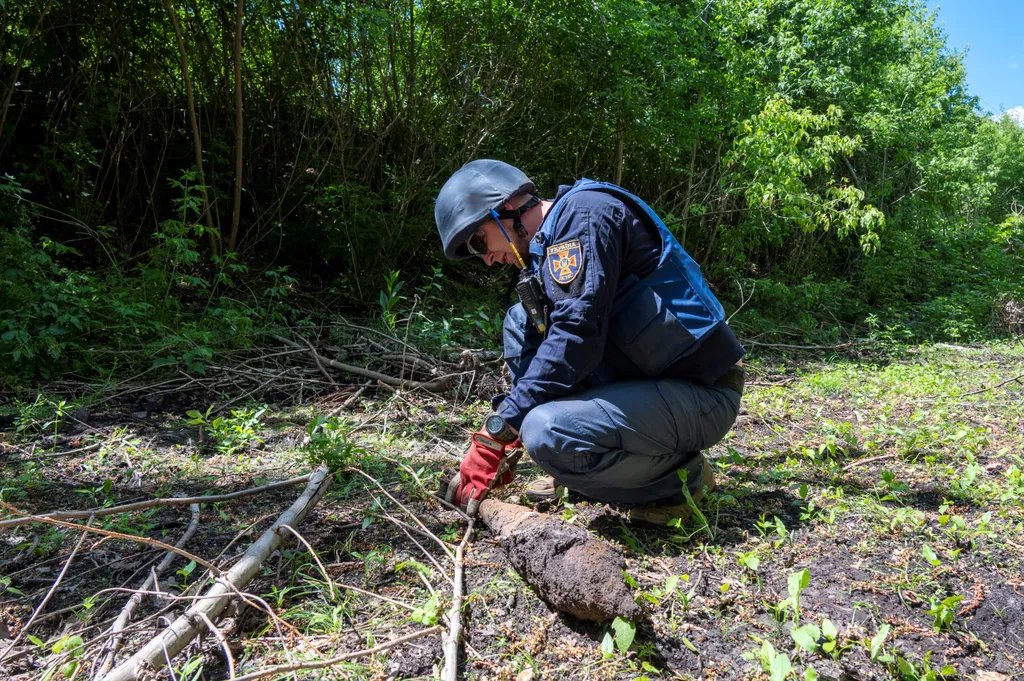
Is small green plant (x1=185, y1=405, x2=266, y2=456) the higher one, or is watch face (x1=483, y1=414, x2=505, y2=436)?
watch face (x1=483, y1=414, x2=505, y2=436)

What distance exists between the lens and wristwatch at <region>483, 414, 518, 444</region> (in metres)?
2.34

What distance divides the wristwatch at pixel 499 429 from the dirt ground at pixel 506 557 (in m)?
0.35

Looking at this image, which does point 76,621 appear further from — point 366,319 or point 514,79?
point 514,79

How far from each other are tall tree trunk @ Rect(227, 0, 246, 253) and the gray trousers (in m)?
4.28

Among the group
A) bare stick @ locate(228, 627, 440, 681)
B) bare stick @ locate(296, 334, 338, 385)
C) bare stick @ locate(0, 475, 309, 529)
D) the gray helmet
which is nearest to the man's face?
the gray helmet

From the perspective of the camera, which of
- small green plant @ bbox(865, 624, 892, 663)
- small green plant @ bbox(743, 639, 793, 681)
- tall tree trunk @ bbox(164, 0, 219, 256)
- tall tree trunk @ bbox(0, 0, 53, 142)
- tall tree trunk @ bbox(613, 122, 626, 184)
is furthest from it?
tall tree trunk @ bbox(613, 122, 626, 184)

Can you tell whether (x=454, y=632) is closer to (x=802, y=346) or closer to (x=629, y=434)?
(x=629, y=434)

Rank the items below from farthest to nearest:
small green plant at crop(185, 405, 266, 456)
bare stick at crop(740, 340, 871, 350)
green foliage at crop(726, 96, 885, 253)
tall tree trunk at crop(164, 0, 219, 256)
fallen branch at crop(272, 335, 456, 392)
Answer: green foliage at crop(726, 96, 885, 253) < bare stick at crop(740, 340, 871, 350) < tall tree trunk at crop(164, 0, 219, 256) < fallen branch at crop(272, 335, 456, 392) < small green plant at crop(185, 405, 266, 456)

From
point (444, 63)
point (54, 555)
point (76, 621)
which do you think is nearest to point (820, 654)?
point (76, 621)

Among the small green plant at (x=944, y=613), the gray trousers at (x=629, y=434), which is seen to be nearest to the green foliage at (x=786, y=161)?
the gray trousers at (x=629, y=434)

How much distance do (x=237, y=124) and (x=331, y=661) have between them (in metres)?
4.98

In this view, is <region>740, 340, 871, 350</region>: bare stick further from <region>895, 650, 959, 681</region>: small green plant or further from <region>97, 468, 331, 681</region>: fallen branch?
<region>97, 468, 331, 681</region>: fallen branch

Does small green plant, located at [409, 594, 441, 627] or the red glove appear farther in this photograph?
the red glove

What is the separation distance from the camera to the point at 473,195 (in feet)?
7.70
